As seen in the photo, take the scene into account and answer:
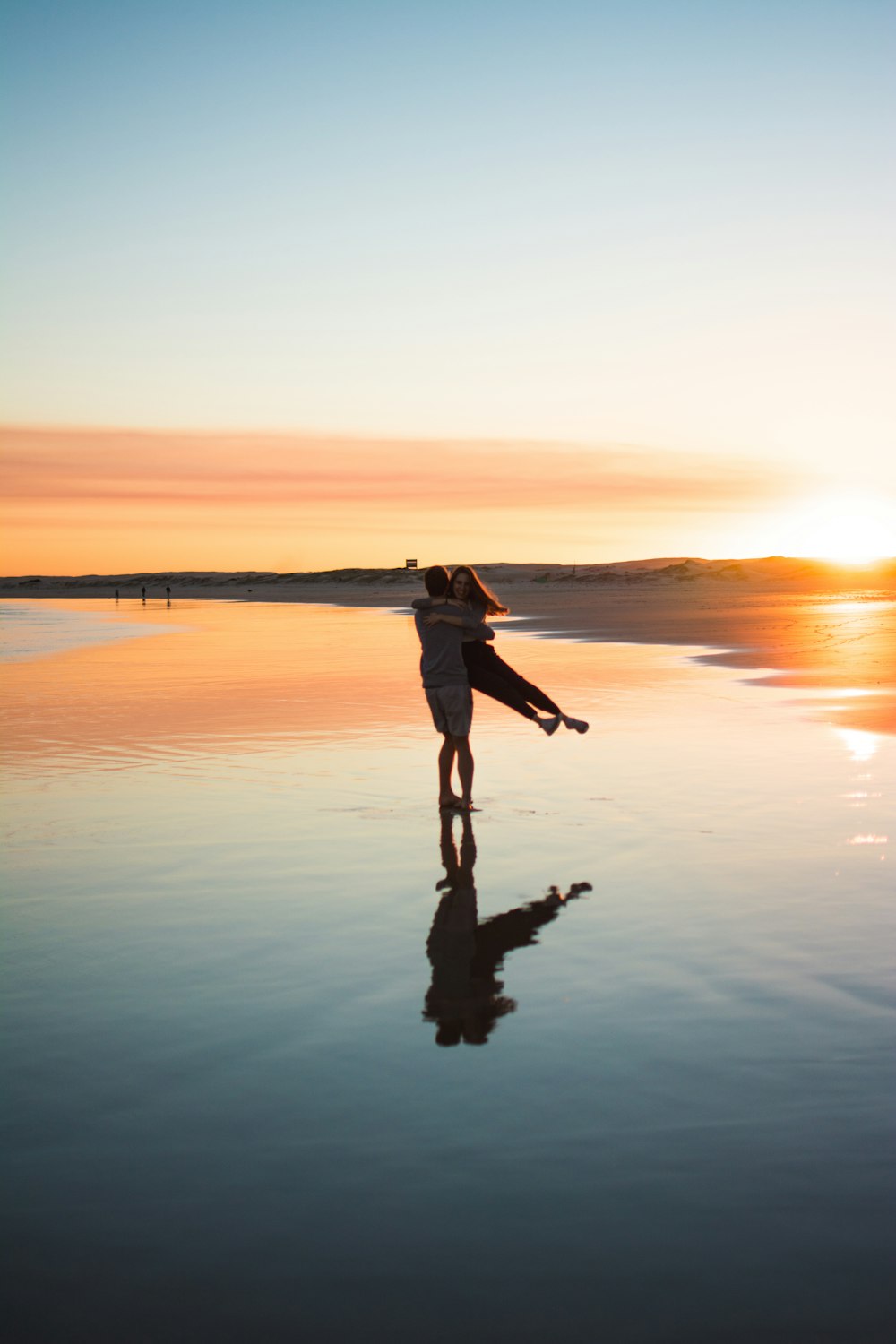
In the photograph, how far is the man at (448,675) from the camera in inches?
419

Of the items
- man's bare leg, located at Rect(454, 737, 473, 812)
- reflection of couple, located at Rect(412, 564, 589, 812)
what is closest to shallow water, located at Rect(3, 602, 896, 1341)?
man's bare leg, located at Rect(454, 737, 473, 812)

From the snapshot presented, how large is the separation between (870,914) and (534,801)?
4.12m

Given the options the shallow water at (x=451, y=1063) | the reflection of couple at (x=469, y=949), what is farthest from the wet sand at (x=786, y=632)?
the reflection of couple at (x=469, y=949)

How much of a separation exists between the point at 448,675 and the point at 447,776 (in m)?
0.94

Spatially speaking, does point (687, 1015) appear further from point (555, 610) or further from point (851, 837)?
point (555, 610)

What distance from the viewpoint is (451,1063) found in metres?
4.95

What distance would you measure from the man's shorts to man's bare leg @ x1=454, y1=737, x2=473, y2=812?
77 millimetres

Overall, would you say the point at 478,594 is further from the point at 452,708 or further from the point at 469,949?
the point at 469,949

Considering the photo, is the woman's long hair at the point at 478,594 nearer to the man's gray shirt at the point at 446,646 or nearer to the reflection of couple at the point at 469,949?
the man's gray shirt at the point at 446,646

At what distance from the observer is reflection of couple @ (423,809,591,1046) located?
17.9 ft

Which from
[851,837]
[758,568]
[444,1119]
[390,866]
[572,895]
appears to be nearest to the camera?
[444,1119]

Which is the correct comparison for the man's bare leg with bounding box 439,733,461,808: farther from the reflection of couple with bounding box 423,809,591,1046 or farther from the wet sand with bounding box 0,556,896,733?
the wet sand with bounding box 0,556,896,733

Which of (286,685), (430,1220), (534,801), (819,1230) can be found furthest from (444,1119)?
(286,685)

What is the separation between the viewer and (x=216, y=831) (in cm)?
946
